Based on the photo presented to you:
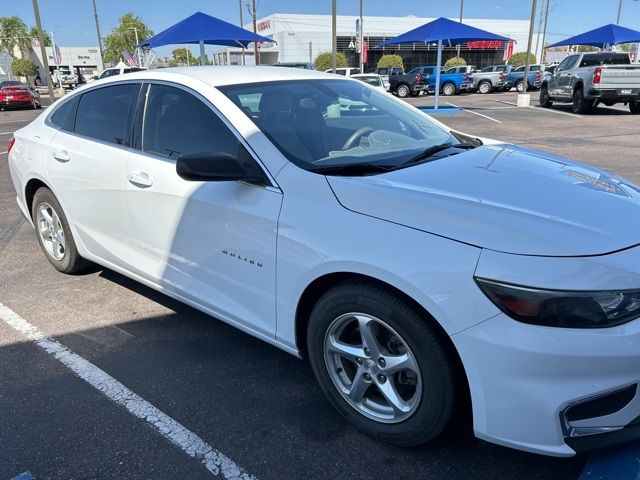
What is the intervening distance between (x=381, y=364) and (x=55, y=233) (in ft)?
10.5

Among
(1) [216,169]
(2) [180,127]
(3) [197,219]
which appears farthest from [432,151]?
(2) [180,127]

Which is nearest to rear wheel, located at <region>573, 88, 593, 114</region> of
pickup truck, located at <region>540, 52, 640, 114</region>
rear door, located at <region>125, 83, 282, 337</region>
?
pickup truck, located at <region>540, 52, 640, 114</region>

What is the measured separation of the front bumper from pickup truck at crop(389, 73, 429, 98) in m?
29.0

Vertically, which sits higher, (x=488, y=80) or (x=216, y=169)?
(x=216, y=169)

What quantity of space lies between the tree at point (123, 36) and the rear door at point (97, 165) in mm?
93513

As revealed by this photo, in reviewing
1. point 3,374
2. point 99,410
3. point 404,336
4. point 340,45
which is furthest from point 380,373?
point 340,45

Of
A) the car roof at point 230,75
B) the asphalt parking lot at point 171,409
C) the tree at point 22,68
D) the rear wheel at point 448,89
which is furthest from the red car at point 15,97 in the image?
the tree at point 22,68

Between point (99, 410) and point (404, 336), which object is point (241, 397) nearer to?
point (99, 410)

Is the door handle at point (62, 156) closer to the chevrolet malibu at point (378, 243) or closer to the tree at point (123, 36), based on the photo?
the chevrolet malibu at point (378, 243)

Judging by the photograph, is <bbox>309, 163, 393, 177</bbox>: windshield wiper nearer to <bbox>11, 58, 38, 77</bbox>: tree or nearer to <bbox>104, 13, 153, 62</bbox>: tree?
<bbox>11, 58, 38, 77</bbox>: tree

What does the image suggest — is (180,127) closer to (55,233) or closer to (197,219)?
(197,219)

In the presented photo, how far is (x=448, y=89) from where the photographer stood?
32.1 metres

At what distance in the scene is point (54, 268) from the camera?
4.66 metres

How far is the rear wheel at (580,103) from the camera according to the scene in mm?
17566
